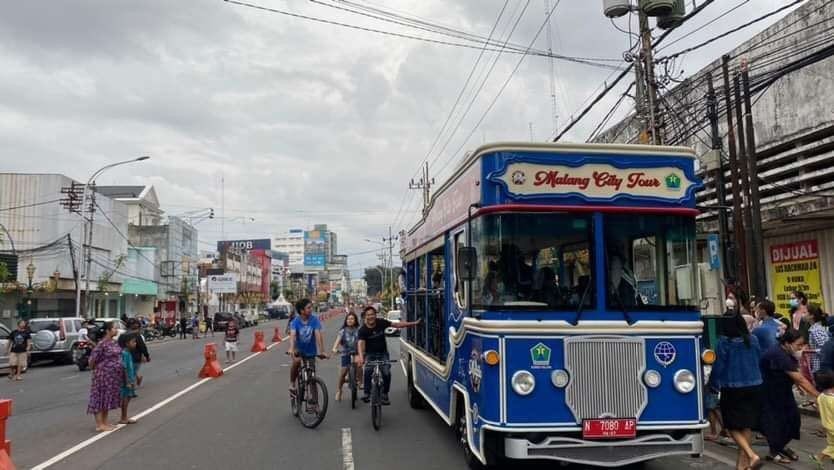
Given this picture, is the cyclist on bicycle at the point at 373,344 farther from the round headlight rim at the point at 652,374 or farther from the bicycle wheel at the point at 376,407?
the round headlight rim at the point at 652,374

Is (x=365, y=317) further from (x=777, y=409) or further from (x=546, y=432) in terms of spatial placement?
(x=777, y=409)

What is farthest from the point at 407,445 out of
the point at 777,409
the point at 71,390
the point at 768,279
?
the point at 768,279

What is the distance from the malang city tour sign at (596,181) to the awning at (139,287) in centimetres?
4413

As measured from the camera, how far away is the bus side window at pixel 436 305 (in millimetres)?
7793

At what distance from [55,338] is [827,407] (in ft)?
73.8

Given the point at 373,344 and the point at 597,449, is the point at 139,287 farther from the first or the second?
the point at 597,449

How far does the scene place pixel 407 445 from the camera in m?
7.92

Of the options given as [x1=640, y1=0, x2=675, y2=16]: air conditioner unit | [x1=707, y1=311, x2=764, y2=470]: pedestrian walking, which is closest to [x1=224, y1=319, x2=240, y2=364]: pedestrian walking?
[x1=640, y1=0, x2=675, y2=16]: air conditioner unit

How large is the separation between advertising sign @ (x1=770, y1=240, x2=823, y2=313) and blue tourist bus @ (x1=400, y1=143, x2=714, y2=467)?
451 inches

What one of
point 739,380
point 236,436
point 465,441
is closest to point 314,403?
point 236,436

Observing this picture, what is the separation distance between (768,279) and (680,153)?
43.9 feet

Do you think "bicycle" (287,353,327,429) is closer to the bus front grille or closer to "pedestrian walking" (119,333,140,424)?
"pedestrian walking" (119,333,140,424)

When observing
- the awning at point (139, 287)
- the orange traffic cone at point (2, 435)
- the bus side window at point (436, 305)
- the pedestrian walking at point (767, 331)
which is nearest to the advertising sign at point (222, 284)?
the awning at point (139, 287)

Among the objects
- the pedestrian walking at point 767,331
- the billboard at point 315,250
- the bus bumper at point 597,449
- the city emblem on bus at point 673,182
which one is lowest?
the bus bumper at point 597,449
